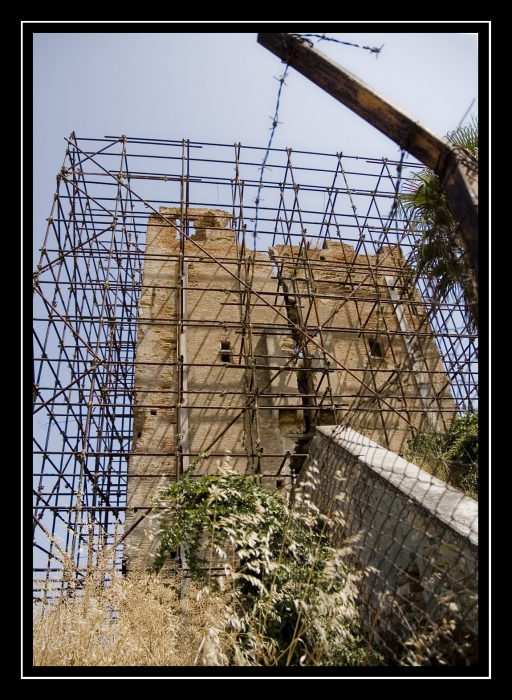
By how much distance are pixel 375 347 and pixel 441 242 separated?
809 cm

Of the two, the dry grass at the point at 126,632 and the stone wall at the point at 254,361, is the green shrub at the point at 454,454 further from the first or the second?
the dry grass at the point at 126,632

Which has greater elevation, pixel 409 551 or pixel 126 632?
pixel 409 551

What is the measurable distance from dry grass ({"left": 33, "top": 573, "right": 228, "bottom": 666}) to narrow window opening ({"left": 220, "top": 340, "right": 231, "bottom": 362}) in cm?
597

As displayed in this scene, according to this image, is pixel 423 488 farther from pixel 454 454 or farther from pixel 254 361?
pixel 254 361

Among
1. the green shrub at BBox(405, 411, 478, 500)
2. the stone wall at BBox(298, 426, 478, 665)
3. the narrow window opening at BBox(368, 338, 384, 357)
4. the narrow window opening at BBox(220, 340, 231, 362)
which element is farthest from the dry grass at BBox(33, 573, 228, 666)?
the narrow window opening at BBox(368, 338, 384, 357)

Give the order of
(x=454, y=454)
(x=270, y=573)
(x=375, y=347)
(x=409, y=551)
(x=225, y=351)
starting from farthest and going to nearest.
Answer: (x=375, y=347)
(x=225, y=351)
(x=454, y=454)
(x=270, y=573)
(x=409, y=551)

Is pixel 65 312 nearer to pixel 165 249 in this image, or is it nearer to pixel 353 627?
pixel 165 249

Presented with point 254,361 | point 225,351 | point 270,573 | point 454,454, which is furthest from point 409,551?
point 225,351

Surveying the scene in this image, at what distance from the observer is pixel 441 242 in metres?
3.70

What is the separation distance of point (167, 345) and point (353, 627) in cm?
674

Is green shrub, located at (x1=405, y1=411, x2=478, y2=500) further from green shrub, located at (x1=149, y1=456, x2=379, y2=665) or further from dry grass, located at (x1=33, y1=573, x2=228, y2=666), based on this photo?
dry grass, located at (x1=33, y1=573, x2=228, y2=666)

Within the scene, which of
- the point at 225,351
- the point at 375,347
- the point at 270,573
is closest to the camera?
the point at 270,573
